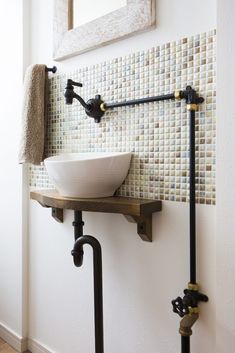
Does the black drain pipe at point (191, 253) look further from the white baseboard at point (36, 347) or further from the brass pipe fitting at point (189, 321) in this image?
the white baseboard at point (36, 347)

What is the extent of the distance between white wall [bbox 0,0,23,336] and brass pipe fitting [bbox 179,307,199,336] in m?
1.07

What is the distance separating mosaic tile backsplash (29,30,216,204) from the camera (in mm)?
1078

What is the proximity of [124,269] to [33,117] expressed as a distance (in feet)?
2.78

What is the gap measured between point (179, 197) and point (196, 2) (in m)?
0.69

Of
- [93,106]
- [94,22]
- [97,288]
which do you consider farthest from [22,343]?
[94,22]

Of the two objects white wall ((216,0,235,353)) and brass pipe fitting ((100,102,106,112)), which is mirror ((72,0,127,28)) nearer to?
brass pipe fitting ((100,102,106,112))

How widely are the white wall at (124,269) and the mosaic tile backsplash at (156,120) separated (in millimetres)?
56

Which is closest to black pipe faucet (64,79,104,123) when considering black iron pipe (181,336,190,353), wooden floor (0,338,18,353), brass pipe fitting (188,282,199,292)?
brass pipe fitting (188,282,199,292)

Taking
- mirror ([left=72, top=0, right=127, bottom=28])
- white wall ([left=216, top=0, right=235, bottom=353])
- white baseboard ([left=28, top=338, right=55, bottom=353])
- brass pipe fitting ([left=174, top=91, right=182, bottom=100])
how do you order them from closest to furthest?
white wall ([left=216, top=0, right=235, bottom=353]) → brass pipe fitting ([left=174, top=91, right=182, bottom=100]) → mirror ([left=72, top=0, right=127, bottom=28]) → white baseboard ([left=28, top=338, right=55, bottom=353])

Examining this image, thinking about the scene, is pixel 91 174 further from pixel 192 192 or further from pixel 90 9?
pixel 90 9

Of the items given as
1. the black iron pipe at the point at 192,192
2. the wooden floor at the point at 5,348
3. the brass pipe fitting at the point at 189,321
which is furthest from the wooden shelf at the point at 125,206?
the wooden floor at the point at 5,348

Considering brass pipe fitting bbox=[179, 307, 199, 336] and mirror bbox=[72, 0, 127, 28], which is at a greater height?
mirror bbox=[72, 0, 127, 28]

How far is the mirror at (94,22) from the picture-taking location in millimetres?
1233

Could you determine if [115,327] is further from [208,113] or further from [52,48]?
[52,48]
